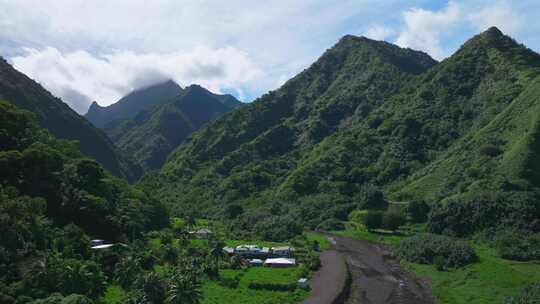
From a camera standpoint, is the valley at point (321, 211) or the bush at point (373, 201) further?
the bush at point (373, 201)

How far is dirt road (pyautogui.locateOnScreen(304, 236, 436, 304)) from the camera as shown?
61.2m

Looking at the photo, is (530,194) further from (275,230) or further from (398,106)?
(398,106)

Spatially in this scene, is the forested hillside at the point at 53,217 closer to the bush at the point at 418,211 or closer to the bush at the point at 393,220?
the bush at the point at 393,220

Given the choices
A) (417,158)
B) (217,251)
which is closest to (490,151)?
(417,158)

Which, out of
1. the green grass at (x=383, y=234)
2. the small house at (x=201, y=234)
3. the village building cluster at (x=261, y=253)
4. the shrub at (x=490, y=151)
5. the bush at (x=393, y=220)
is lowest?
the village building cluster at (x=261, y=253)

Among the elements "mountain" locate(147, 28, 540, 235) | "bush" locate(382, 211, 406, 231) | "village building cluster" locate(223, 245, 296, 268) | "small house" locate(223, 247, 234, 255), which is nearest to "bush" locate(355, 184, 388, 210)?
"mountain" locate(147, 28, 540, 235)

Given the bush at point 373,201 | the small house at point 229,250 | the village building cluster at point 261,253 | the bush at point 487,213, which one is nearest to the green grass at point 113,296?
the village building cluster at point 261,253

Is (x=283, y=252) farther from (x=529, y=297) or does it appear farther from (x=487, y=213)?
(x=529, y=297)

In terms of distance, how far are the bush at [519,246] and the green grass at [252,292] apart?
34.1m

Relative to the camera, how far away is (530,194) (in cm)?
9169

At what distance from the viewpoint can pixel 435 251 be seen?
3123 inches

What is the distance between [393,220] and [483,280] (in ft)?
132

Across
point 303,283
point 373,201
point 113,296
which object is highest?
point 373,201

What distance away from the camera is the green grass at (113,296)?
170ft
